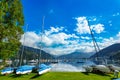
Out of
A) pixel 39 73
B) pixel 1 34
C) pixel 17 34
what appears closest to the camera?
pixel 1 34

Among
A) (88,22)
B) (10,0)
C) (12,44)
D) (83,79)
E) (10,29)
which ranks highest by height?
(88,22)

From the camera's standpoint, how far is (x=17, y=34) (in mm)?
19750

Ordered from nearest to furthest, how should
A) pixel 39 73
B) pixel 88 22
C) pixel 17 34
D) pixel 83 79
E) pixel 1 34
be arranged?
pixel 1 34 → pixel 17 34 → pixel 83 79 → pixel 39 73 → pixel 88 22

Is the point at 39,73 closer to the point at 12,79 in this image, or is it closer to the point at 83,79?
the point at 12,79

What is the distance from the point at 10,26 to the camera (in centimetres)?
1942

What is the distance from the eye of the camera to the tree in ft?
58.7

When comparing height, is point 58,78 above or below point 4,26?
below

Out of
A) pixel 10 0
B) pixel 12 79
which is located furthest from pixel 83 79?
pixel 10 0

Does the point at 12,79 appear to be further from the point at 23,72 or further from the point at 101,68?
the point at 101,68

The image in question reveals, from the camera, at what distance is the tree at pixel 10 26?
17.9m

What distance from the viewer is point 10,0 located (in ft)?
65.9

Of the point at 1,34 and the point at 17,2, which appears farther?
the point at 17,2

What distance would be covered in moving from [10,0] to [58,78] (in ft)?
39.5

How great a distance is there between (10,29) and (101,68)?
18.1 m
